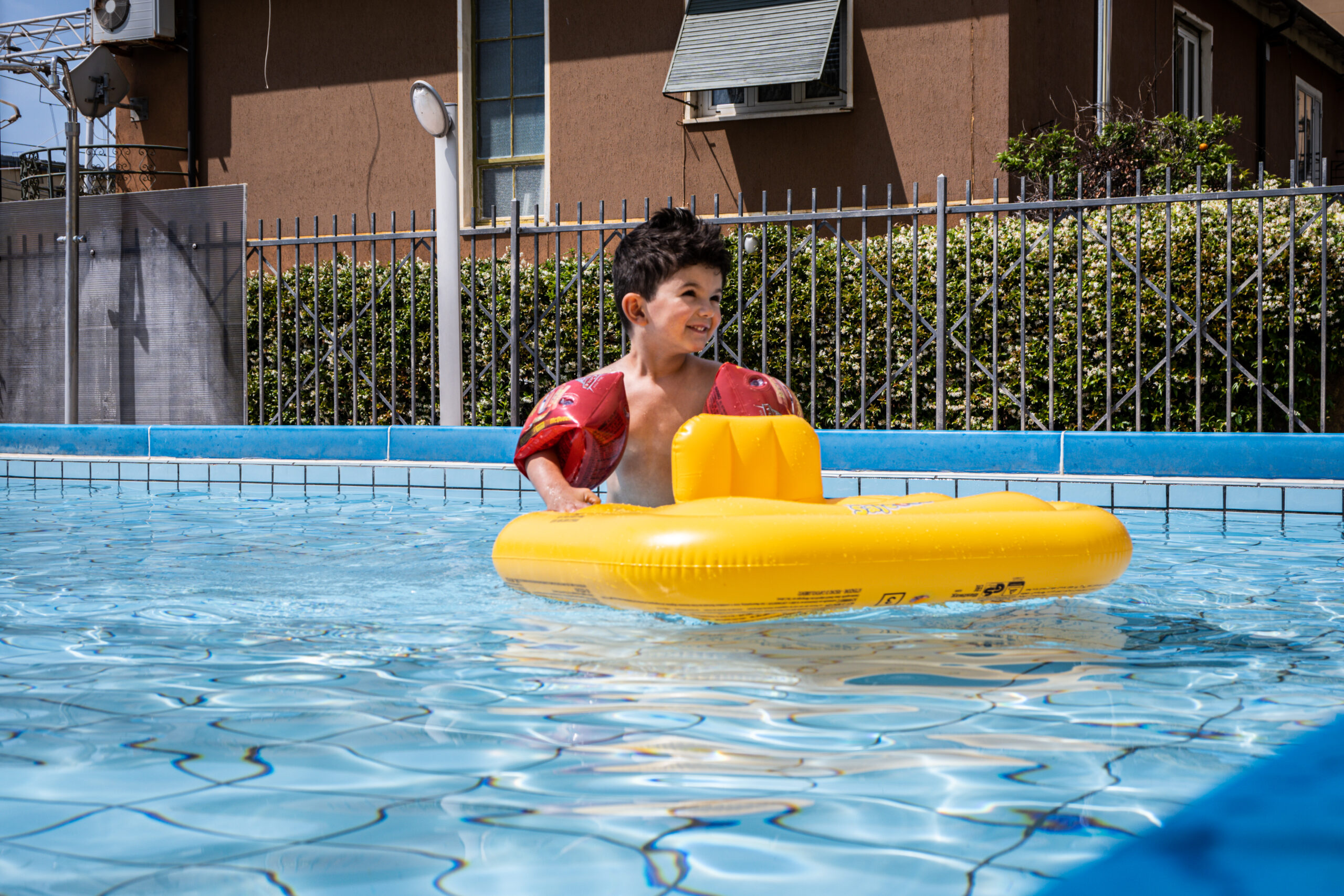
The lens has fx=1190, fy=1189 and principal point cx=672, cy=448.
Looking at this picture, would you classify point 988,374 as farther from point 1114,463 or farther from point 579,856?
point 579,856

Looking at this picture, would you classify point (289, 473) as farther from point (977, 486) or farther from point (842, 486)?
point (977, 486)

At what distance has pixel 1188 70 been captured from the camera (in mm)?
13453

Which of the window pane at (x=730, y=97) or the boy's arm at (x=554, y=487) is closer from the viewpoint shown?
the boy's arm at (x=554, y=487)

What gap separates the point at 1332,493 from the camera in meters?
5.89

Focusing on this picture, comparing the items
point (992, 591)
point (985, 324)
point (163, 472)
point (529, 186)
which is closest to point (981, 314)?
point (985, 324)

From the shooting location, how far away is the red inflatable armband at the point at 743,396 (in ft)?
13.4

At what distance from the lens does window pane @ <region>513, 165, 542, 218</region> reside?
12141 mm

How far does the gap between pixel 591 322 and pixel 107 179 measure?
27.7 ft

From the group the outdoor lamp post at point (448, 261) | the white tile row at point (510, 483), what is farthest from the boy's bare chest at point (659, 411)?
the outdoor lamp post at point (448, 261)

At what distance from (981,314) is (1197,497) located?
2.11 metres

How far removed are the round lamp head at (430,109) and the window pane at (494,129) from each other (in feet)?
14.5

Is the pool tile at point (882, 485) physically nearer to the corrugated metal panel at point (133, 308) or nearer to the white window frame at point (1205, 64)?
the corrugated metal panel at point (133, 308)

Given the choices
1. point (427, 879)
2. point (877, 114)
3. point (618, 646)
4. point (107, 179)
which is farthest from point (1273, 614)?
point (107, 179)

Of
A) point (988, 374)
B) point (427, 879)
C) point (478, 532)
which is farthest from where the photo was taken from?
point (988, 374)
